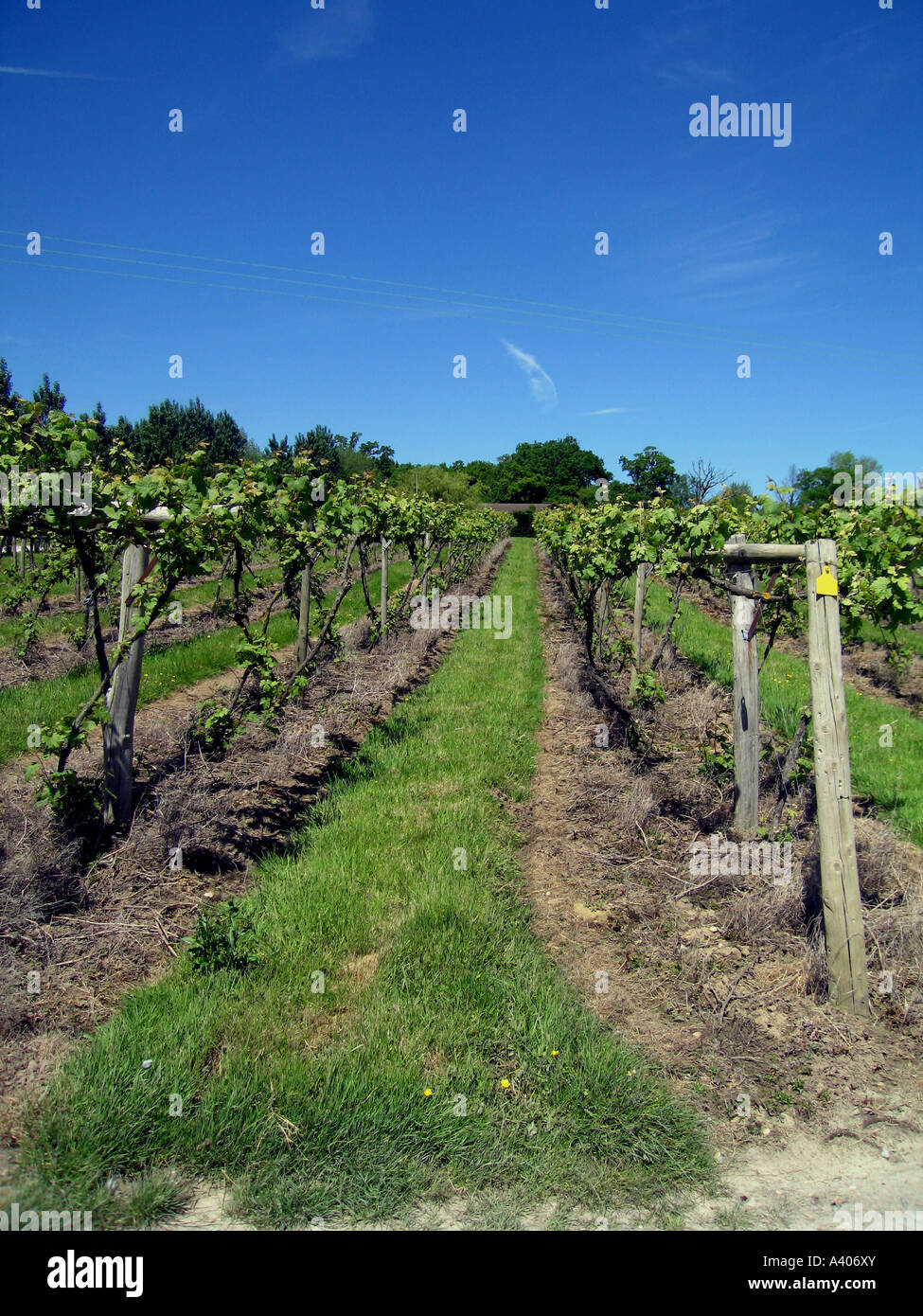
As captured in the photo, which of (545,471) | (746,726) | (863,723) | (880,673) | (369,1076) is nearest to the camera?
(369,1076)

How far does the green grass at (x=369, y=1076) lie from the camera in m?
2.71

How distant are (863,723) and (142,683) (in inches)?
317

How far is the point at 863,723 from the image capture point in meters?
8.24

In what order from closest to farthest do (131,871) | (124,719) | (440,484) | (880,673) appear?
1. (131,871)
2. (124,719)
3. (880,673)
4. (440,484)

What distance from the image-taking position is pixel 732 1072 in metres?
3.36

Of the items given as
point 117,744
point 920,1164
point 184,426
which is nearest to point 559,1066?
point 920,1164

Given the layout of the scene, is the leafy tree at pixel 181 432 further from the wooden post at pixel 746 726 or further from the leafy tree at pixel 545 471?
the wooden post at pixel 746 726

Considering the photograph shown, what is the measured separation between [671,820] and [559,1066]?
9.01 ft

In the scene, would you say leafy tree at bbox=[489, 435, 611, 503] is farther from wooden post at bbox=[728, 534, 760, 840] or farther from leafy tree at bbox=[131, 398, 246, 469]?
wooden post at bbox=[728, 534, 760, 840]

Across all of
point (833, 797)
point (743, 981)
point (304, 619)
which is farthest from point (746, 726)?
point (304, 619)

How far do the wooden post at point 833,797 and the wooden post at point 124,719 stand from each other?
3.92 m

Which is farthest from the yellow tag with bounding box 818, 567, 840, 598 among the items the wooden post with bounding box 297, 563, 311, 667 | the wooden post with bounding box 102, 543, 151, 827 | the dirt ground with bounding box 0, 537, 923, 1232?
the wooden post with bounding box 297, 563, 311, 667

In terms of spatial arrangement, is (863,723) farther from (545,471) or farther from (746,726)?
(545,471)

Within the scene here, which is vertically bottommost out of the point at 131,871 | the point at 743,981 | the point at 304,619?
the point at 743,981
